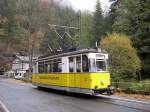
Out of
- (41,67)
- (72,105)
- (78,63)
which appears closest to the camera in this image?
(72,105)

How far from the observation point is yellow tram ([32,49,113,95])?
64.2 ft

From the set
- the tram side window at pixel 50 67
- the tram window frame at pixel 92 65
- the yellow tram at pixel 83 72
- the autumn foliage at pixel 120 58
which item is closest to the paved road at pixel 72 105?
the yellow tram at pixel 83 72

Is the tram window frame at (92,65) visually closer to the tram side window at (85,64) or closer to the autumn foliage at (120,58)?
the tram side window at (85,64)

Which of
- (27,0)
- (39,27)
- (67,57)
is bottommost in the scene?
(67,57)

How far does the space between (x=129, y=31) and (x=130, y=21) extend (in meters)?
1.71

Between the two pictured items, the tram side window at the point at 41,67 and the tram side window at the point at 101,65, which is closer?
the tram side window at the point at 101,65

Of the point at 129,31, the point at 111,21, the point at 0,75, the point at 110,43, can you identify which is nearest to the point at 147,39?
the point at 129,31

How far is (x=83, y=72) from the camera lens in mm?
20094

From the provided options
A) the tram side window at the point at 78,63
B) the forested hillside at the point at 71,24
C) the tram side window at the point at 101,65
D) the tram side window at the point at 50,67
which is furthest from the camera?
the forested hillside at the point at 71,24

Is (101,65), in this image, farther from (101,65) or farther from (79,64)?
(79,64)

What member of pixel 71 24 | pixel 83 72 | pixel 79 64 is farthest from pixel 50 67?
pixel 71 24

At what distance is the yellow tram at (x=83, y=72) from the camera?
1956cm

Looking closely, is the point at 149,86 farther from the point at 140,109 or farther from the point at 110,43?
the point at 110,43

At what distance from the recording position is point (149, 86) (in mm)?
20703
